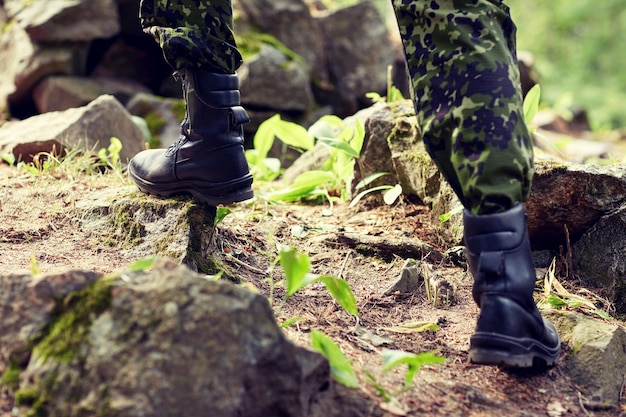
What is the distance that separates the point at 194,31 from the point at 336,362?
106 centimetres

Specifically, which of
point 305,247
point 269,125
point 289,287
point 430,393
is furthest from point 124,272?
point 269,125

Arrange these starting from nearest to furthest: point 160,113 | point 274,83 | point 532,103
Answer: point 532,103 < point 160,113 < point 274,83

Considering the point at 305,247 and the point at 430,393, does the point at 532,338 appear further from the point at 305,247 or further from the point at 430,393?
the point at 305,247

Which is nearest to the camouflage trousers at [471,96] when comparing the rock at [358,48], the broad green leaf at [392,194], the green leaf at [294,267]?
the green leaf at [294,267]

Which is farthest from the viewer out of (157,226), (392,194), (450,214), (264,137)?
(264,137)

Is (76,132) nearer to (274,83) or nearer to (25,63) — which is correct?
(25,63)

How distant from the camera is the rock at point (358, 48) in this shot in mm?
5832

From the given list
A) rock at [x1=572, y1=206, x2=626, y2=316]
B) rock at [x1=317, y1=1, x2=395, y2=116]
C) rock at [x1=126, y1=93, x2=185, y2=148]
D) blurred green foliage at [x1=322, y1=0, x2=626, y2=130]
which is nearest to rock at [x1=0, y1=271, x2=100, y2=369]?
rock at [x1=572, y1=206, x2=626, y2=316]

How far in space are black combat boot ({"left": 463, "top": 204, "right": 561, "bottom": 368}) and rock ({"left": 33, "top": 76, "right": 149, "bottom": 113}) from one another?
3978 mm

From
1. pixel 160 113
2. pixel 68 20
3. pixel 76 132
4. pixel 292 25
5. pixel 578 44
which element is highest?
pixel 68 20

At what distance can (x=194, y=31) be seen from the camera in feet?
6.22

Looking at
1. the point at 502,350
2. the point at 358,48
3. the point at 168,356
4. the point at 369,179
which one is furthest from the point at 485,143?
the point at 358,48

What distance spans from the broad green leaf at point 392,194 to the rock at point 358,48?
315 centimetres

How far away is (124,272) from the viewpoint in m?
1.34
